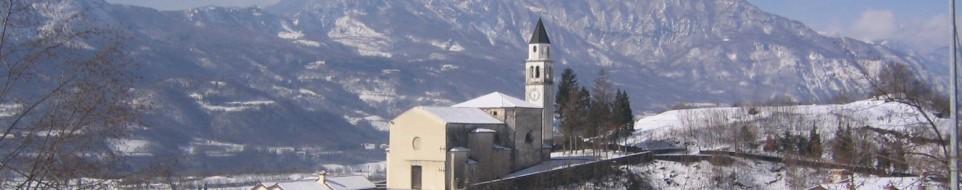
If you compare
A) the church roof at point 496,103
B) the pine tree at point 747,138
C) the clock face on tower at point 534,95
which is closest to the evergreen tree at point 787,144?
the pine tree at point 747,138

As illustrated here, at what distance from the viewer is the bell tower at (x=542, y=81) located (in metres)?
65.8

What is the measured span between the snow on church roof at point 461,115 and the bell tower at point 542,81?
13640mm

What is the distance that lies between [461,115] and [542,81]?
17.1 metres

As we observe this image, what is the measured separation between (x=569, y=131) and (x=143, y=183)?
56.7 m

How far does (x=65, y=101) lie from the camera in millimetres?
11703

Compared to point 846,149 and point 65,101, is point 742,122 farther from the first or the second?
point 65,101

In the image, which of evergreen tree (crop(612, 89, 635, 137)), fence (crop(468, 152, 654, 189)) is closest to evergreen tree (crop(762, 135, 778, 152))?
evergreen tree (crop(612, 89, 635, 137))

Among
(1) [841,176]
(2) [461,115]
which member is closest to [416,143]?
(2) [461,115]

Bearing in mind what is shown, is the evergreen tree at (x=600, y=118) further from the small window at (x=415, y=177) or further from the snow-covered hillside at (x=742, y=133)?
the small window at (x=415, y=177)

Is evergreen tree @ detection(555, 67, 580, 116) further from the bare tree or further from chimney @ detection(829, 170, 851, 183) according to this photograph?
the bare tree

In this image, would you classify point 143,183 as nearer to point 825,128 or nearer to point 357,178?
point 357,178

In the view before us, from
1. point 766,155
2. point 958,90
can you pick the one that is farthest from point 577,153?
point 958,90

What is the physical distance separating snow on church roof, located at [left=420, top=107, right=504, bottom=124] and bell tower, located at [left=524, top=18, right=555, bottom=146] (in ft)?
44.7

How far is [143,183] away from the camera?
1173 centimetres
